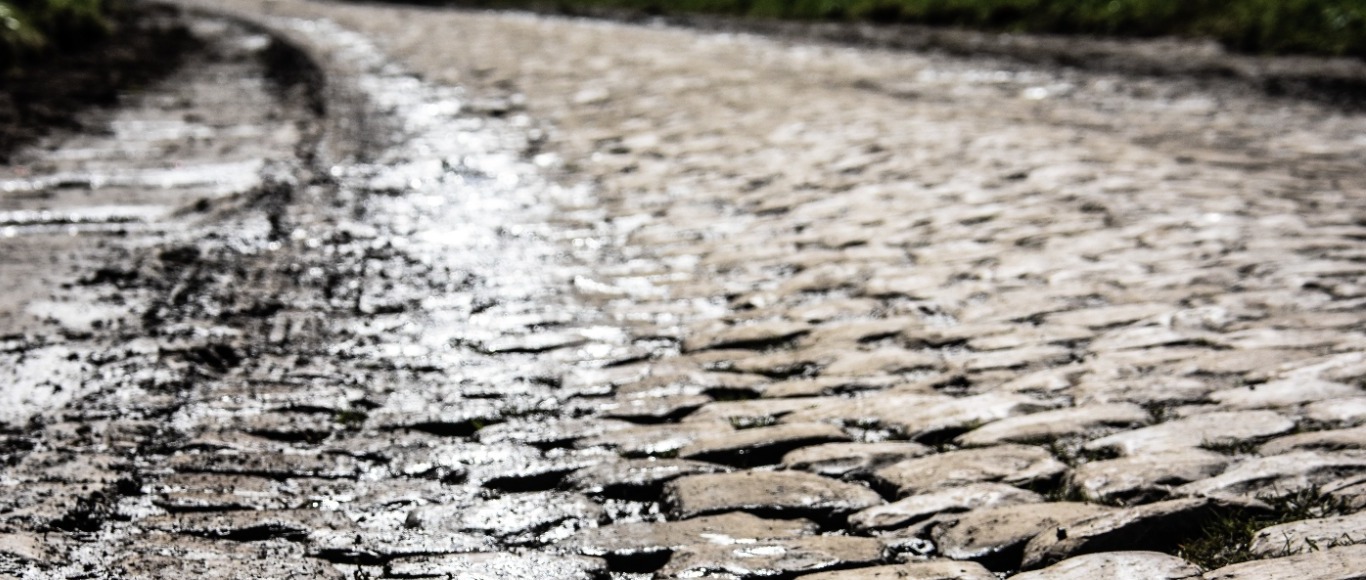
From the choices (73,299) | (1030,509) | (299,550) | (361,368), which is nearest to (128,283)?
(73,299)

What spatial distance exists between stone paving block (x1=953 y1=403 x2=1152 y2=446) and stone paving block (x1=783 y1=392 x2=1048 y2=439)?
5 cm

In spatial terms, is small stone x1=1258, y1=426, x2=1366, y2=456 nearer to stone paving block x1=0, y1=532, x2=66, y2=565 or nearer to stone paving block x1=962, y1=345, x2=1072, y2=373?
stone paving block x1=962, y1=345, x2=1072, y2=373

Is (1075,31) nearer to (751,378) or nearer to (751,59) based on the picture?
(751,59)

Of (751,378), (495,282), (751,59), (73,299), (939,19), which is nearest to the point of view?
(751,378)

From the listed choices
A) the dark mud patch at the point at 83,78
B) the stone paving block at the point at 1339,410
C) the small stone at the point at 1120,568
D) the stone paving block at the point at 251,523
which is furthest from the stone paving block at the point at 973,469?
the dark mud patch at the point at 83,78

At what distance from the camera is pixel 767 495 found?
3033mm

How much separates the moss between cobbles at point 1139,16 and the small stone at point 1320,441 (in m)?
8.62

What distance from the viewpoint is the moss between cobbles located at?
10.9m

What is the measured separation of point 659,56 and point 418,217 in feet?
23.0

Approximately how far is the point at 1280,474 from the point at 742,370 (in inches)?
65.1

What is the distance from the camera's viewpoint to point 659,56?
41.5 feet

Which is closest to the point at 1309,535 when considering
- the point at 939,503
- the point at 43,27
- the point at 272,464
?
the point at 939,503

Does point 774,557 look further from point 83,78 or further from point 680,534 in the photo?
point 83,78

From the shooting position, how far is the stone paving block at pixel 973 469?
9.96ft
